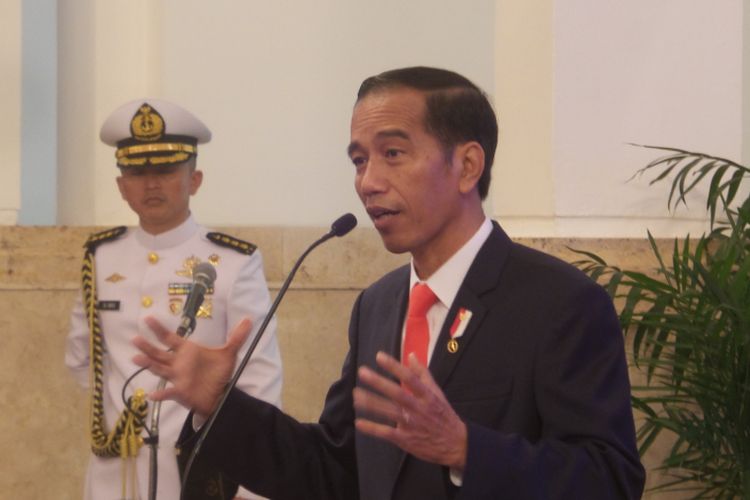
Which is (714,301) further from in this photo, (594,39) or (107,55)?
(107,55)

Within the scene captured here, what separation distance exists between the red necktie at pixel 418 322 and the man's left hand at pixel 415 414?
0.34 meters

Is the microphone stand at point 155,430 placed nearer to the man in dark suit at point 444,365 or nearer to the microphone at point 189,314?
the microphone at point 189,314

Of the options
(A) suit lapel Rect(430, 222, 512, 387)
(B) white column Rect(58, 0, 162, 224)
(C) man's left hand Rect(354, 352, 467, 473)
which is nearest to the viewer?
(C) man's left hand Rect(354, 352, 467, 473)

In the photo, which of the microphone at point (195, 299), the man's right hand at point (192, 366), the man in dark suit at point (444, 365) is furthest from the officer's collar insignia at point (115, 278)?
the man's right hand at point (192, 366)

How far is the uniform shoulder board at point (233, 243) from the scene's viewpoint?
417 cm

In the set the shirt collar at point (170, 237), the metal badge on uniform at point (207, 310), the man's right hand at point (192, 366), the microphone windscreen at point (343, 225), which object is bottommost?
the metal badge on uniform at point (207, 310)

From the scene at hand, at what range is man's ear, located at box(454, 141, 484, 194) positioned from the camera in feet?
8.06

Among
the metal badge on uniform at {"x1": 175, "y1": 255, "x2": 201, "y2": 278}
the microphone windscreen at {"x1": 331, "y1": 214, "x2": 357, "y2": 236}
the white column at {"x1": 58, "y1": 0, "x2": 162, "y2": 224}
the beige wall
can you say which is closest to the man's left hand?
the microphone windscreen at {"x1": 331, "y1": 214, "x2": 357, "y2": 236}

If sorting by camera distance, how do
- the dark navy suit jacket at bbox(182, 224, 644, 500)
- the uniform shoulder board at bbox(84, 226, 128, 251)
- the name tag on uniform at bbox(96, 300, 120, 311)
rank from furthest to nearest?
the uniform shoulder board at bbox(84, 226, 128, 251) → the name tag on uniform at bbox(96, 300, 120, 311) → the dark navy suit jacket at bbox(182, 224, 644, 500)

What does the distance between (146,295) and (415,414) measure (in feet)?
7.41

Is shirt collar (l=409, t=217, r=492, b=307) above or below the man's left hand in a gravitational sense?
above

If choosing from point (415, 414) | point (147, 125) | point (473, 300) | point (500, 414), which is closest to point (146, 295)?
point (147, 125)

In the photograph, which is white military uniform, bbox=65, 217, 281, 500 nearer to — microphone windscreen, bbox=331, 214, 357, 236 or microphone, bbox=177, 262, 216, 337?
microphone, bbox=177, 262, 216, 337

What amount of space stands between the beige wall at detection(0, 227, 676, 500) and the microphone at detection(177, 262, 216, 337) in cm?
232
